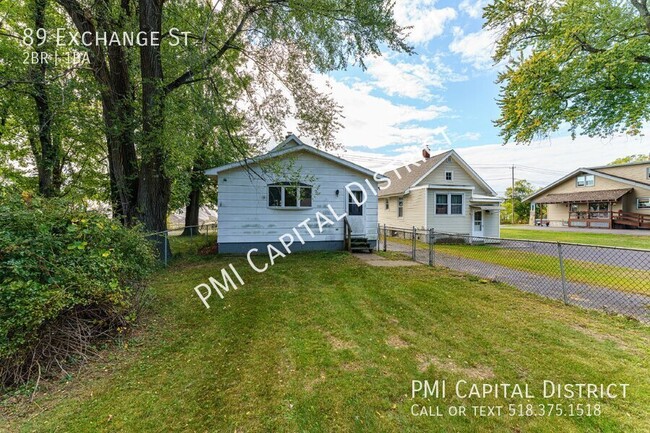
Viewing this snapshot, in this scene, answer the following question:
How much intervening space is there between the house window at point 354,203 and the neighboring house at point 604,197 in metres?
25.1

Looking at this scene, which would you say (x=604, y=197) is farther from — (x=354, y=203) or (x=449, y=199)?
(x=354, y=203)

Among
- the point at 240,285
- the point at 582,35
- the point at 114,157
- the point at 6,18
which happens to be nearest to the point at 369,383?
the point at 240,285

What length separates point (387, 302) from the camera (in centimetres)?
499

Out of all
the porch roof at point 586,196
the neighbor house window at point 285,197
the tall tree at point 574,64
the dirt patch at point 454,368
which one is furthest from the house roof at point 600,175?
the dirt patch at point 454,368

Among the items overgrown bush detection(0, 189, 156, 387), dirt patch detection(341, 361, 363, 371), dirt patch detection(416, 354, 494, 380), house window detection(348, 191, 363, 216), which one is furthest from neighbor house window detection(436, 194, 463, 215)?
overgrown bush detection(0, 189, 156, 387)

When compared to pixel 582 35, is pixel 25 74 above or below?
below

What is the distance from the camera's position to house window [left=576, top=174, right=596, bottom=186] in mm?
25219

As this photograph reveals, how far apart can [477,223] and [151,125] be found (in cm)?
1638

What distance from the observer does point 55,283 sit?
266 cm

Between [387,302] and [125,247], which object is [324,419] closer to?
[387,302]

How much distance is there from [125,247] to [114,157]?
5.93 meters

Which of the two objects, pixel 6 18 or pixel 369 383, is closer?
pixel 369 383

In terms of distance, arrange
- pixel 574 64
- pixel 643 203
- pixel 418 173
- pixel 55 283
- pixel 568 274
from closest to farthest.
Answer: pixel 55 283
pixel 574 64
pixel 568 274
pixel 418 173
pixel 643 203

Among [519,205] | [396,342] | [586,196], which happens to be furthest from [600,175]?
[396,342]
